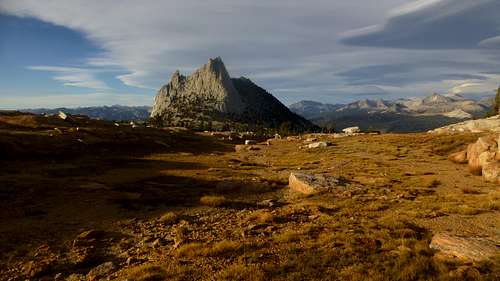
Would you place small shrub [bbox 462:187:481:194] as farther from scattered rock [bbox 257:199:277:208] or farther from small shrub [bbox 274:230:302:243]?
small shrub [bbox 274:230:302:243]

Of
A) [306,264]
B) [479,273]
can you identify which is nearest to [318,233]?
[306,264]

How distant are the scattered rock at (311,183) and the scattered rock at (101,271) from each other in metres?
18.0

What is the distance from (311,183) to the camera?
3031cm

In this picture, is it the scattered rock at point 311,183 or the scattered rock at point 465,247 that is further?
the scattered rock at point 311,183

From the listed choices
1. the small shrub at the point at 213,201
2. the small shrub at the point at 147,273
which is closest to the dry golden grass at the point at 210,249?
the small shrub at the point at 147,273

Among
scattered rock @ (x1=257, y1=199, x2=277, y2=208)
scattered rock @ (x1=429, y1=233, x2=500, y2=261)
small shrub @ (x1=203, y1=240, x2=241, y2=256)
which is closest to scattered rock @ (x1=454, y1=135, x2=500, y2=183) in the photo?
scattered rock @ (x1=429, y1=233, x2=500, y2=261)

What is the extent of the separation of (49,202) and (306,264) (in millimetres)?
19130

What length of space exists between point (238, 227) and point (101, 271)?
7.76 metres

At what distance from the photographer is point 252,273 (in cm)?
1326

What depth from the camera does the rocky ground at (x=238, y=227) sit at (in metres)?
14.0

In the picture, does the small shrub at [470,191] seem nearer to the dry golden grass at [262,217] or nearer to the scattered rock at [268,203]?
the scattered rock at [268,203]

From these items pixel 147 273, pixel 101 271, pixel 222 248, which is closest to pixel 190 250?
pixel 222 248

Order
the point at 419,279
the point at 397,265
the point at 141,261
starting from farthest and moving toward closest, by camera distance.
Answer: the point at 141,261 → the point at 397,265 → the point at 419,279

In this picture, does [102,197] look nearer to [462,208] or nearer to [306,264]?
[306,264]
